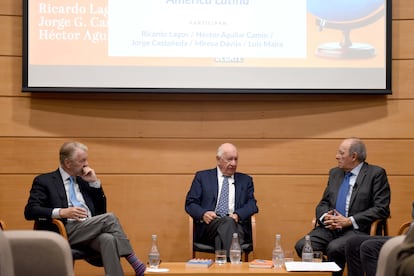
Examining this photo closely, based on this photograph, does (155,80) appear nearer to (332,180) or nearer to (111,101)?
(111,101)

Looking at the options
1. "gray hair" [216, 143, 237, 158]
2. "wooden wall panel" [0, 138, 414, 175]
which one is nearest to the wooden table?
"gray hair" [216, 143, 237, 158]

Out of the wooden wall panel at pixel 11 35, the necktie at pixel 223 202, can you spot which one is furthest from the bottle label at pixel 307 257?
the wooden wall panel at pixel 11 35

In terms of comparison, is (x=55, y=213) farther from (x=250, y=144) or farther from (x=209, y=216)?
(x=250, y=144)

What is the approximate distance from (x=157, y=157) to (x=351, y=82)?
1717mm

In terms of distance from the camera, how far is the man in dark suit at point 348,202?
17.9 feet

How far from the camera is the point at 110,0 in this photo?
6145 millimetres

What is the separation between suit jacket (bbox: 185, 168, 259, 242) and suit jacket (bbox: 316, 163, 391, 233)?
537 millimetres

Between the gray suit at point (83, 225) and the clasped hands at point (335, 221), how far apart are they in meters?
1.47

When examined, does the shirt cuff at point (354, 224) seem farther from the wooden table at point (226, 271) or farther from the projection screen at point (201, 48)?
the projection screen at point (201, 48)

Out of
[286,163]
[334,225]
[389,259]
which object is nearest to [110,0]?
[286,163]

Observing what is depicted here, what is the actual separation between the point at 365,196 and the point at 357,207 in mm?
101

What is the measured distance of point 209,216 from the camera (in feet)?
18.5

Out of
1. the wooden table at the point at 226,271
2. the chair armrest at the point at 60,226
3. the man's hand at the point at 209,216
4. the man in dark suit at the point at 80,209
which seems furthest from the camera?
the man's hand at the point at 209,216

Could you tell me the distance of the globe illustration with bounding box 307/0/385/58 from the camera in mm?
6207
